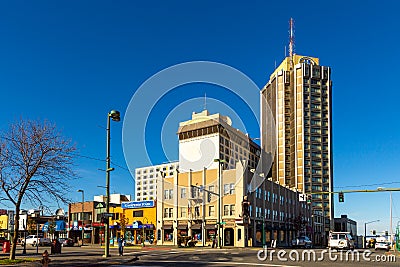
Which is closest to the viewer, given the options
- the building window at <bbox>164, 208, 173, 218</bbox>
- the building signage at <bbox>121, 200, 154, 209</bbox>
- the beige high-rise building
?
the building window at <bbox>164, 208, 173, 218</bbox>

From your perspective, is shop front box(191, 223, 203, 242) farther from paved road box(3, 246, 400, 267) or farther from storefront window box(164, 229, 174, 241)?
paved road box(3, 246, 400, 267)

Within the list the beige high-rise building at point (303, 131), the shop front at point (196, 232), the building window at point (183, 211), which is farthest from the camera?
the beige high-rise building at point (303, 131)

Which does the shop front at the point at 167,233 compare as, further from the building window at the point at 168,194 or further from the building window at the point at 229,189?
the building window at the point at 229,189

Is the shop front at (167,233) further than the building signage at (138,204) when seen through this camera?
No

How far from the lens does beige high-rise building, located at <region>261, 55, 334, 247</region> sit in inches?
5507

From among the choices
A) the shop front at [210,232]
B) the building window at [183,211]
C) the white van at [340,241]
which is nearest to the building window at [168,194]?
the building window at [183,211]

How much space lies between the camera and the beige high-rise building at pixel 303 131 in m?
140

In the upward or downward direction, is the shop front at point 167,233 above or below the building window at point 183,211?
below

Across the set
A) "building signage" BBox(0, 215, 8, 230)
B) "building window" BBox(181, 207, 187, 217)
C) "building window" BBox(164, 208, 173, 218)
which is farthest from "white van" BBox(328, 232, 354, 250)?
"building signage" BBox(0, 215, 8, 230)

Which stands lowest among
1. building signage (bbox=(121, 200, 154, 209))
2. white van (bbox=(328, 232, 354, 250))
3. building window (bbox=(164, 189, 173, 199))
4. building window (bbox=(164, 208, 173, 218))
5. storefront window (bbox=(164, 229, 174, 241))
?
storefront window (bbox=(164, 229, 174, 241))

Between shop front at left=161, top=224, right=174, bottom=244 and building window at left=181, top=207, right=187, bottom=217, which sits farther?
shop front at left=161, top=224, right=174, bottom=244

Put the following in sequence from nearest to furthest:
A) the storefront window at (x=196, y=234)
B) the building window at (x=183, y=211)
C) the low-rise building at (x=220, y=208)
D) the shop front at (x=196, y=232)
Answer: the low-rise building at (x=220, y=208)
the shop front at (x=196, y=232)
the storefront window at (x=196, y=234)
the building window at (x=183, y=211)

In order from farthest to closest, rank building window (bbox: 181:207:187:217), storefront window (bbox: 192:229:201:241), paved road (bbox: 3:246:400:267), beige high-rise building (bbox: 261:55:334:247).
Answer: beige high-rise building (bbox: 261:55:334:247), building window (bbox: 181:207:187:217), storefront window (bbox: 192:229:201:241), paved road (bbox: 3:246:400:267)

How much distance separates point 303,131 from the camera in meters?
142
